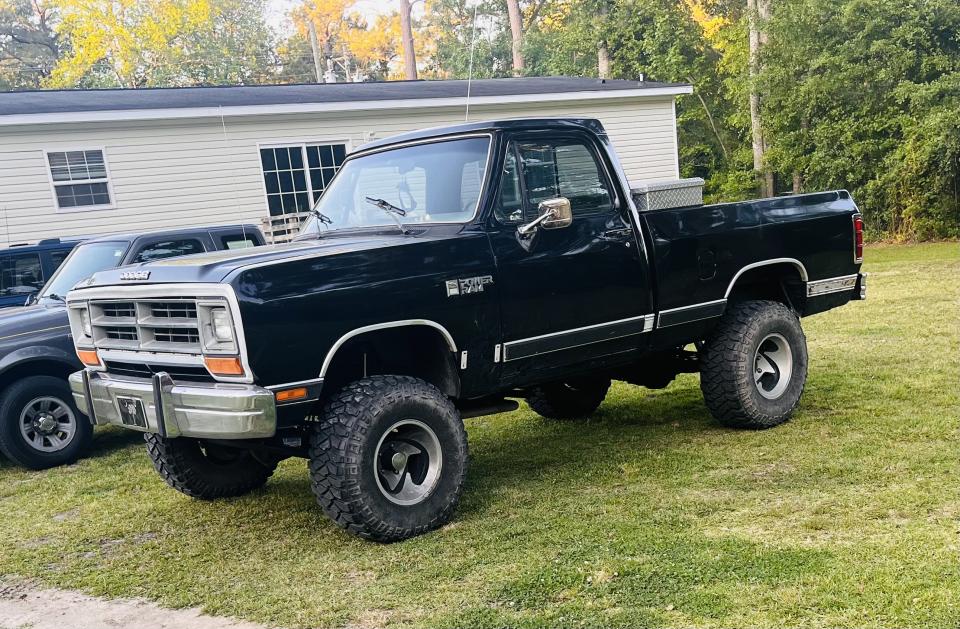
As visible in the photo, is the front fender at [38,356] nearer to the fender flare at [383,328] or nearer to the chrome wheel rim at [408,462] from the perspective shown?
the fender flare at [383,328]

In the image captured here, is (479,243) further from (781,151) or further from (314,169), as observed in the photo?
(781,151)

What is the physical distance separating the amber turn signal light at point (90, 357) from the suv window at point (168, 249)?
2702 mm

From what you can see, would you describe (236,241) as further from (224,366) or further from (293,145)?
(293,145)

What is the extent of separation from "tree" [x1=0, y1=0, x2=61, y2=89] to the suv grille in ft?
152

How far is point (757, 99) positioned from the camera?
963 inches

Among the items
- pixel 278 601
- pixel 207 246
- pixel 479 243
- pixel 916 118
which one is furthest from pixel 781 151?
pixel 278 601

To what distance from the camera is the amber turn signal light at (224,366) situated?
4.20 meters

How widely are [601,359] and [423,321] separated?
1426 mm

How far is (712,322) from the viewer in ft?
20.2

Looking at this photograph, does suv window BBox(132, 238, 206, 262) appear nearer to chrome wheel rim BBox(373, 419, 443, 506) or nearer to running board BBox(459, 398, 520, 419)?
running board BBox(459, 398, 520, 419)

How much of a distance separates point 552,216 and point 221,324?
6.27 feet

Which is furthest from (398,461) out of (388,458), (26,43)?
(26,43)

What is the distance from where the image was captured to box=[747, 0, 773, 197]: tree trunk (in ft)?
77.5

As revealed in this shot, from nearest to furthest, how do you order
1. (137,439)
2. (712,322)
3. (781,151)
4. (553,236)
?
1. (553,236)
2. (712,322)
3. (137,439)
4. (781,151)
